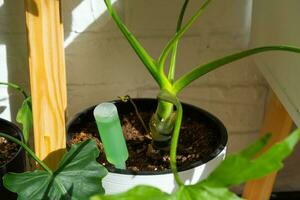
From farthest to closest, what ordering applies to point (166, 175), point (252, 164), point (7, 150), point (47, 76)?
point (7, 150), point (47, 76), point (166, 175), point (252, 164)

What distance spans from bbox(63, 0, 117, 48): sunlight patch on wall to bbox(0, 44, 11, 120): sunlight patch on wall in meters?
0.12

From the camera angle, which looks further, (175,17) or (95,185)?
(175,17)

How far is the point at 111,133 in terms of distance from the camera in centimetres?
67

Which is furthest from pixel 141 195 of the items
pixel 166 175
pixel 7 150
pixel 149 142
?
pixel 7 150

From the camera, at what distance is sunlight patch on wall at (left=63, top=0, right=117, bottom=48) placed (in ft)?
3.01

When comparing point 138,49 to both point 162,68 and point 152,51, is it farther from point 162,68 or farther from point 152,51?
point 152,51

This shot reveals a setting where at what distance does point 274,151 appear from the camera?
0.39 m

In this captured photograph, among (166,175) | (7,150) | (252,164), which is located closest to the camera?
(252,164)

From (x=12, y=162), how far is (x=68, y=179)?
17 centimetres

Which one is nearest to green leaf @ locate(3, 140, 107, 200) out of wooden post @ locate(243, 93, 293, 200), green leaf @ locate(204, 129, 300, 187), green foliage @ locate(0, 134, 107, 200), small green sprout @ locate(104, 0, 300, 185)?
green foliage @ locate(0, 134, 107, 200)

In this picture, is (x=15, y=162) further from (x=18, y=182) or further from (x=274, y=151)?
(x=274, y=151)

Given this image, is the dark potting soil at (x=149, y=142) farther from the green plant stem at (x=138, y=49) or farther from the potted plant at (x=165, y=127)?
the green plant stem at (x=138, y=49)

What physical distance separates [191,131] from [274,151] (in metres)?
0.41

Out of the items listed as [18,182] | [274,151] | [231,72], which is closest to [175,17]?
[231,72]
